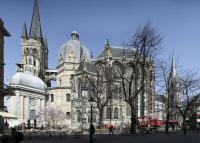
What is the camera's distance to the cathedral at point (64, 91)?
107125mm

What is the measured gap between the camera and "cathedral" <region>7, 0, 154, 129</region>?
10712 cm

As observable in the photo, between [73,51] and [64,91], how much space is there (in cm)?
1448

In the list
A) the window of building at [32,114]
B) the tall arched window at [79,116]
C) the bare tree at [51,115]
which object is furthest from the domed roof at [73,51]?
the tall arched window at [79,116]

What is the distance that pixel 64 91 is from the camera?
413ft

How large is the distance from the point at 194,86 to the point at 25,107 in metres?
53.7

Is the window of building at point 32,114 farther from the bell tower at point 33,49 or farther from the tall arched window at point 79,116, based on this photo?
the bell tower at point 33,49

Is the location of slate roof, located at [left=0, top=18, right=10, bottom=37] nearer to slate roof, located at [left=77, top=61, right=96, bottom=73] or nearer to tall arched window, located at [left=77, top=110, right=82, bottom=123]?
tall arched window, located at [left=77, top=110, right=82, bottom=123]

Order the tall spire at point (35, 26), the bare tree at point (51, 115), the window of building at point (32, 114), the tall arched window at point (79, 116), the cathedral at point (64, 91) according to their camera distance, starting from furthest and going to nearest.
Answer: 1. the tall spire at point (35, 26)
2. the window of building at point (32, 114)
3. the bare tree at point (51, 115)
4. the tall arched window at point (79, 116)
5. the cathedral at point (64, 91)

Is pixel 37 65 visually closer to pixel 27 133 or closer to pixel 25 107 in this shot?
pixel 25 107

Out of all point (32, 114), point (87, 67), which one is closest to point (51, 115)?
point (32, 114)

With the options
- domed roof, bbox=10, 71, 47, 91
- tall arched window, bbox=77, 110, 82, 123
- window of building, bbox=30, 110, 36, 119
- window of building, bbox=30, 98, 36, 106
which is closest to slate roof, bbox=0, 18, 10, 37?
domed roof, bbox=10, 71, 47, 91

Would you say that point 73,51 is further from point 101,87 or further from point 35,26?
point 101,87

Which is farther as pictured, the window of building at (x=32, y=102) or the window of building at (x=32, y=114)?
the window of building at (x=32, y=102)

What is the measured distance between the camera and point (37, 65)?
476ft
